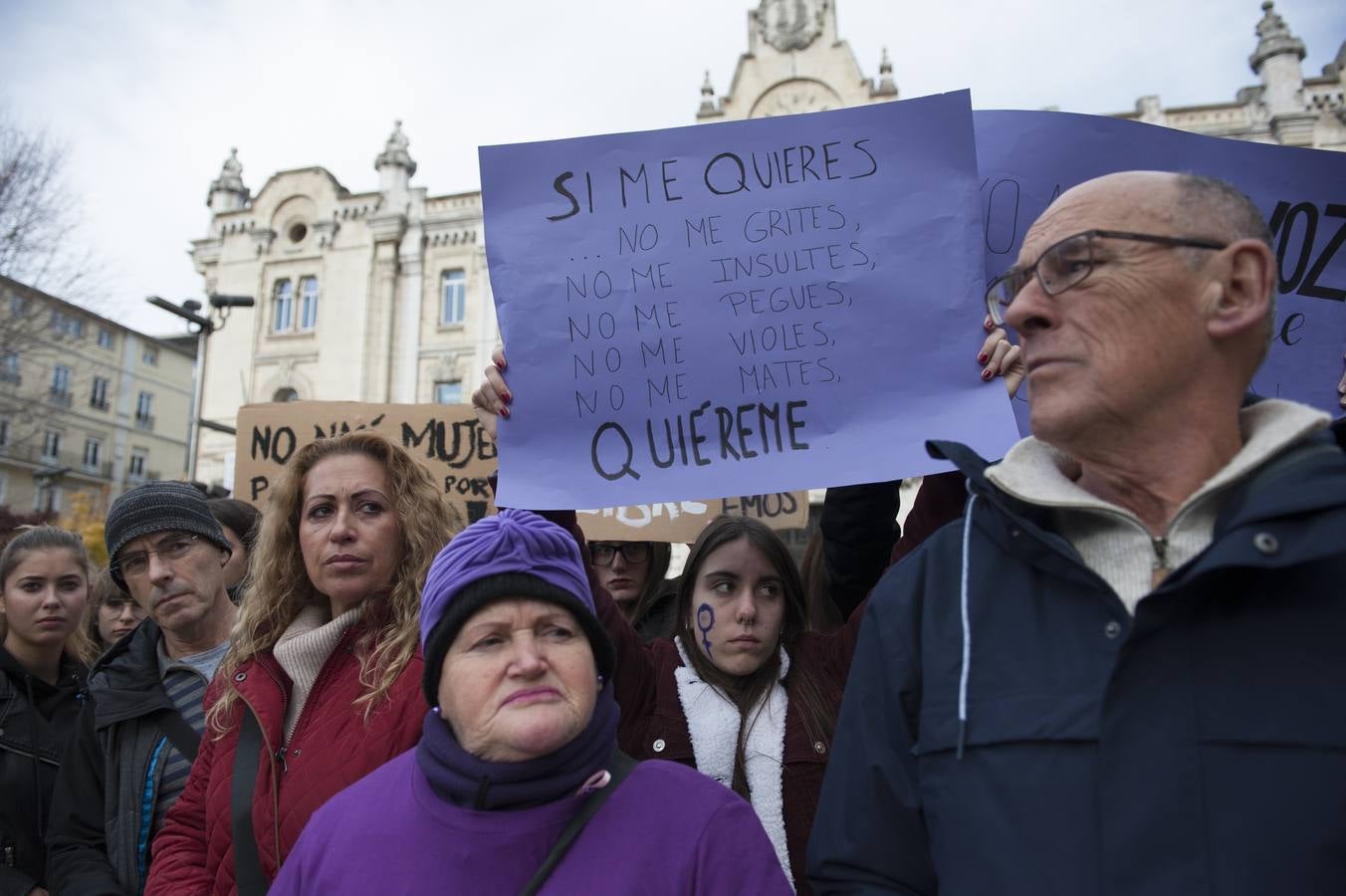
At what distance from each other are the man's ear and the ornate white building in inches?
852

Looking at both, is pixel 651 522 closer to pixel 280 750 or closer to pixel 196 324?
pixel 280 750

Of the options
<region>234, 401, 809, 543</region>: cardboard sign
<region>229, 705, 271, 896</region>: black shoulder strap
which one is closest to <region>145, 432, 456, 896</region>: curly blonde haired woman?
<region>229, 705, 271, 896</region>: black shoulder strap

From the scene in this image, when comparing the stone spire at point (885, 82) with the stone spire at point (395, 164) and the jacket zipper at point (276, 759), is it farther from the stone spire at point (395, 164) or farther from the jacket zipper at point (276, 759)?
the jacket zipper at point (276, 759)

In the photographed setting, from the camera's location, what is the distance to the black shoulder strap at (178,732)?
2.79 m

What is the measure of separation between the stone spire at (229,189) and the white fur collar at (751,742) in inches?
1111

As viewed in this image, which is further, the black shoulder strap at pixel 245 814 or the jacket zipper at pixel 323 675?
the jacket zipper at pixel 323 675

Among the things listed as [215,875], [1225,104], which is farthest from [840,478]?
[1225,104]

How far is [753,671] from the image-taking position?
8.92ft

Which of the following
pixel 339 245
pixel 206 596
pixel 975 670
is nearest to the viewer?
pixel 975 670

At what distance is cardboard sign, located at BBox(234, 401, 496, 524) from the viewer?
557cm

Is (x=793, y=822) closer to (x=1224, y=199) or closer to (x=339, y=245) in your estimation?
(x=1224, y=199)

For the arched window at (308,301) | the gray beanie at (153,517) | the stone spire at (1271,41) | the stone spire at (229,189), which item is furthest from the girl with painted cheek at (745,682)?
the stone spire at (229,189)

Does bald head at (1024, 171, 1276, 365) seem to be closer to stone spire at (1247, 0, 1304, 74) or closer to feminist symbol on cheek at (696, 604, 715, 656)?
feminist symbol on cheek at (696, 604, 715, 656)

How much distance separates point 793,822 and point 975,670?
3.84 ft
